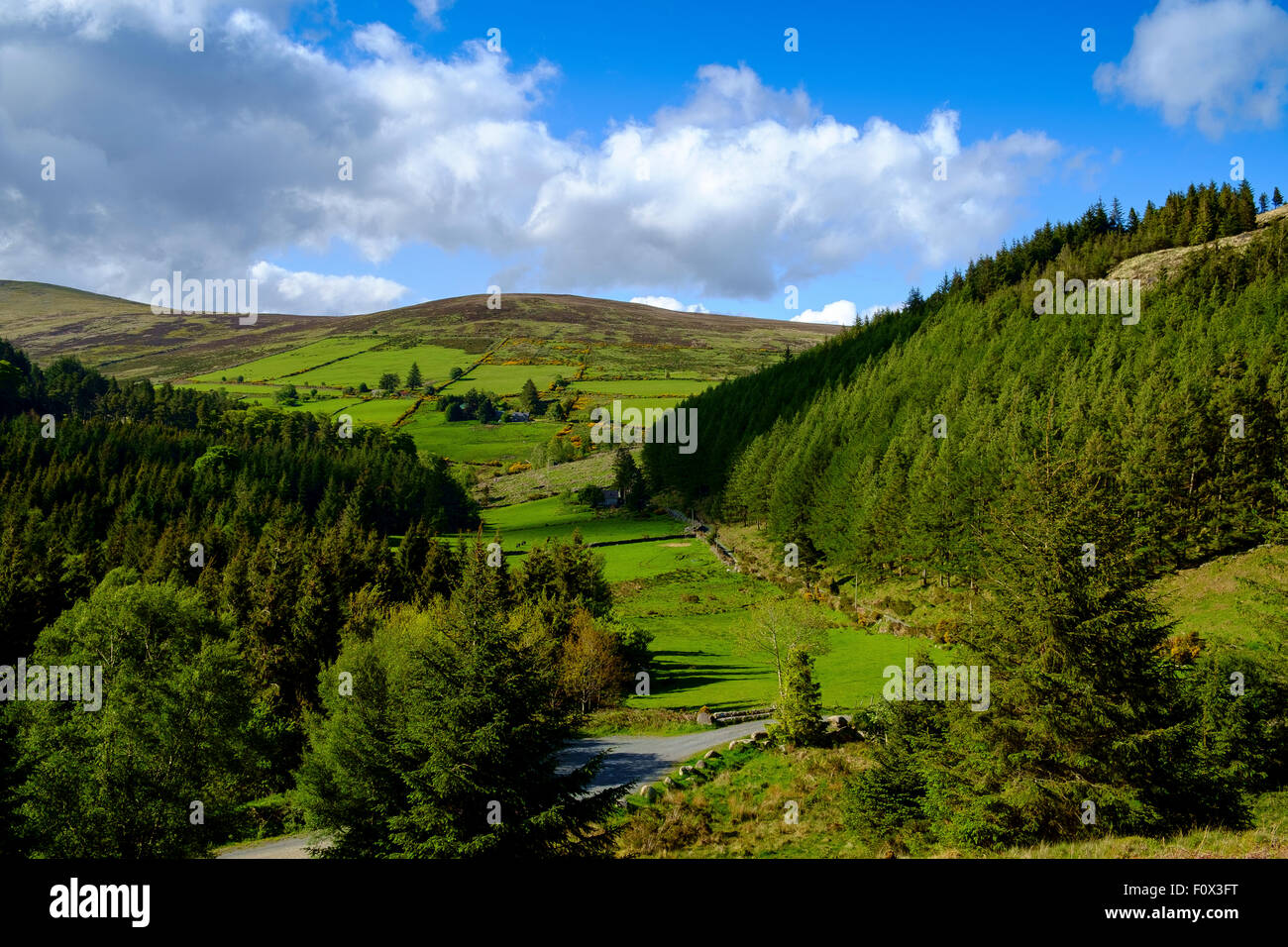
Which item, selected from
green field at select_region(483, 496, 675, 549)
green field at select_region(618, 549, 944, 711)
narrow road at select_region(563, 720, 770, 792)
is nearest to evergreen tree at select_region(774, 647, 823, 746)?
narrow road at select_region(563, 720, 770, 792)

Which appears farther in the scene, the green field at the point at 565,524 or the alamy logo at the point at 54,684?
the green field at the point at 565,524

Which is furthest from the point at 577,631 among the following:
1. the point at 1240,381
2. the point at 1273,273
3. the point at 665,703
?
the point at 1273,273

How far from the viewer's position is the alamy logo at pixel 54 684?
34197 mm

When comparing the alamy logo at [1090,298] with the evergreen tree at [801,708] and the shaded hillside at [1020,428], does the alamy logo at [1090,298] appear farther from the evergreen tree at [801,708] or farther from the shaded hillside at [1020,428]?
the evergreen tree at [801,708]

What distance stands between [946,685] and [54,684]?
43.8 m

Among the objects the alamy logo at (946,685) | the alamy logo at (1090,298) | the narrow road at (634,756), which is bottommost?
the narrow road at (634,756)

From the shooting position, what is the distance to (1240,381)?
59.7m

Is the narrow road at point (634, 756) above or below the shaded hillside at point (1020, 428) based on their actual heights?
below
